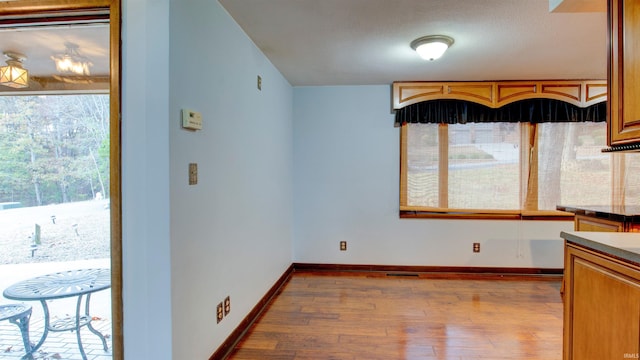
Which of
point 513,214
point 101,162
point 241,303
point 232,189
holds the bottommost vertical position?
point 241,303

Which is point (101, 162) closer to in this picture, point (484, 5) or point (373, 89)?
point (484, 5)

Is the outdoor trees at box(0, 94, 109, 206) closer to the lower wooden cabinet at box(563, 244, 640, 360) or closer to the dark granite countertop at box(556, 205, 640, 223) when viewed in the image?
the lower wooden cabinet at box(563, 244, 640, 360)

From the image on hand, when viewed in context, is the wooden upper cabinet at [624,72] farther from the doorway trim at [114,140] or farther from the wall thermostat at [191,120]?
the doorway trim at [114,140]

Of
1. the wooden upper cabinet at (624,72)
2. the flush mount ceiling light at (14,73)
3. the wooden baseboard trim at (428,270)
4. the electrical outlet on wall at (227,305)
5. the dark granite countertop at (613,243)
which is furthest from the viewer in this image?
the wooden baseboard trim at (428,270)

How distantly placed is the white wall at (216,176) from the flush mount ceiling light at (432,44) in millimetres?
1348

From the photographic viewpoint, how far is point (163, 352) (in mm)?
1657

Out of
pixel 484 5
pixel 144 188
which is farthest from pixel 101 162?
pixel 484 5

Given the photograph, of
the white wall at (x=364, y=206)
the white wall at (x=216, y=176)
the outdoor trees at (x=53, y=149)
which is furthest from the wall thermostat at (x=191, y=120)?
the white wall at (x=364, y=206)

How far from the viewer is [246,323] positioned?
2617 mm

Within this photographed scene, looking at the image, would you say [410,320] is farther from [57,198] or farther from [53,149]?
[53,149]

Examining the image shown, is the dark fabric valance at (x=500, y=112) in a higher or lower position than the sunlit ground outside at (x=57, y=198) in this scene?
higher

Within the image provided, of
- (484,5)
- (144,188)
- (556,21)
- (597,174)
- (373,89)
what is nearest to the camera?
(144,188)

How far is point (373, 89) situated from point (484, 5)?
205cm

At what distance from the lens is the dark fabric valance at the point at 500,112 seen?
383cm
